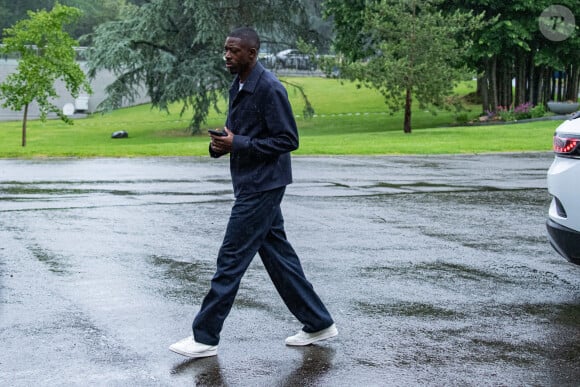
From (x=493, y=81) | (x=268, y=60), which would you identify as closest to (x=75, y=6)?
(x=268, y=60)

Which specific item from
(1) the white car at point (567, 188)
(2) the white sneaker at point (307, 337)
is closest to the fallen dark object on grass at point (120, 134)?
(1) the white car at point (567, 188)

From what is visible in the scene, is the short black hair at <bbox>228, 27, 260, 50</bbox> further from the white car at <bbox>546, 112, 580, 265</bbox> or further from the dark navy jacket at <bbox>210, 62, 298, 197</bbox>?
the white car at <bbox>546, 112, 580, 265</bbox>

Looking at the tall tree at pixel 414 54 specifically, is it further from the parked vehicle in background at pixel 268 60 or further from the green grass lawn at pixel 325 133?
the parked vehicle in background at pixel 268 60

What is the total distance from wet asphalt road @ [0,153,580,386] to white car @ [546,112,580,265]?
487 millimetres

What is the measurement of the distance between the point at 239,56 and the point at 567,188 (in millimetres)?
2530

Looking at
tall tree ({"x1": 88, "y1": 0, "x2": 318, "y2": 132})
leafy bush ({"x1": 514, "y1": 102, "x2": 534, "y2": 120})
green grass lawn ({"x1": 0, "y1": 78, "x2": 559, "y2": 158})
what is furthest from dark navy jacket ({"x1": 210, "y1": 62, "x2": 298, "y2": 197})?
tall tree ({"x1": 88, "y1": 0, "x2": 318, "y2": 132})

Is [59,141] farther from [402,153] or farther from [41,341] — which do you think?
[41,341]

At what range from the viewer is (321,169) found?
19016 mm

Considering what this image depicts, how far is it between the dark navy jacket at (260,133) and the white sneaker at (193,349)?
865 millimetres

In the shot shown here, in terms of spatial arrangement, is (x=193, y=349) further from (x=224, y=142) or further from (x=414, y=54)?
(x=414, y=54)

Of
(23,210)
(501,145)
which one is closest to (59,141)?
(501,145)

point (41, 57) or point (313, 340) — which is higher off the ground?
point (41, 57)

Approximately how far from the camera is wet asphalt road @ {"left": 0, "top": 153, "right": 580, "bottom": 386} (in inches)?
221

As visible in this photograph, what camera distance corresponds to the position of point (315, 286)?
7887mm
